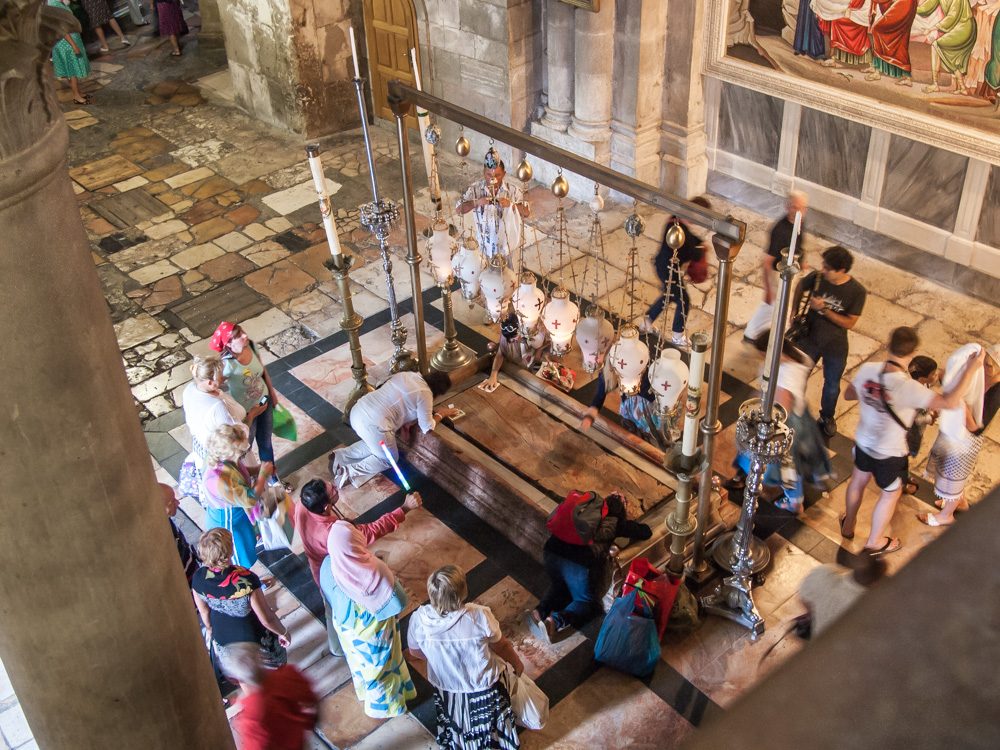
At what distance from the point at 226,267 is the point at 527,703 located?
5181mm

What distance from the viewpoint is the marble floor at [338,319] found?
196 inches

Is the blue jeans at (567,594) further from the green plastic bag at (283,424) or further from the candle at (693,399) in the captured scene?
the green plastic bag at (283,424)

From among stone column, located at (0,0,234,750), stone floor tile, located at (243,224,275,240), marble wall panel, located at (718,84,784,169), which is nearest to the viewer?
stone column, located at (0,0,234,750)

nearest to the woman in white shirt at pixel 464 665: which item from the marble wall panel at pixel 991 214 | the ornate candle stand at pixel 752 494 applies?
the ornate candle stand at pixel 752 494

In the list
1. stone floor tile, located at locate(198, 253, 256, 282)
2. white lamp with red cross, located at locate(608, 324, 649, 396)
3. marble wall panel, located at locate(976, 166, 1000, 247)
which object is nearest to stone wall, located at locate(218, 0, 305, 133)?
stone floor tile, located at locate(198, 253, 256, 282)

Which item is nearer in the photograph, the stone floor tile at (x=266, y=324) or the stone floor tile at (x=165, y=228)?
the stone floor tile at (x=266, y=324)

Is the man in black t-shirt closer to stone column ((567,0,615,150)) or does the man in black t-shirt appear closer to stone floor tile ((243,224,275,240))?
stone column ((567,0,615,150))

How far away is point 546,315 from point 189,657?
2751mm

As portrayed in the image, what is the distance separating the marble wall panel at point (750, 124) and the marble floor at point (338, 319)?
1.57ft

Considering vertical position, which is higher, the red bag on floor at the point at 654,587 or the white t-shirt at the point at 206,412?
the white t-shirt at the point at 206,412

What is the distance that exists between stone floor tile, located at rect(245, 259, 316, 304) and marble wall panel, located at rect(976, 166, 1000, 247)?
4.81 meters

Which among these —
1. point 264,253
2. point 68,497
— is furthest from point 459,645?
point 264,253

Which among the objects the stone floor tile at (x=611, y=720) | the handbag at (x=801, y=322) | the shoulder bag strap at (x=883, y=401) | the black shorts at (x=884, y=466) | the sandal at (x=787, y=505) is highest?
the shoulder bag strap at (x=883, y=401)

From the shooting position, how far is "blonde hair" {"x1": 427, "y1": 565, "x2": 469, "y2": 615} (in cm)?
406
